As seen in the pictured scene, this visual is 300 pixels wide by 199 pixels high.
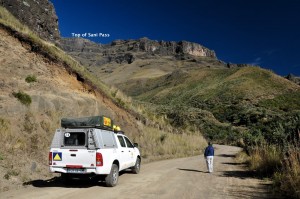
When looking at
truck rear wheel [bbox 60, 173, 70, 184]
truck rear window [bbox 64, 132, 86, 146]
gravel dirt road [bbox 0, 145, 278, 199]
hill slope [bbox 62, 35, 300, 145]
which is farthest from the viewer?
hill slope [bbox 62, 35, 300, 145]

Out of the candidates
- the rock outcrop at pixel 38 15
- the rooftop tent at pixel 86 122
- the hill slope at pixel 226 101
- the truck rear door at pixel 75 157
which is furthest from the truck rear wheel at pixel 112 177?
the hill slope at pixel 226 101

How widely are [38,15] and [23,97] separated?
595 inches

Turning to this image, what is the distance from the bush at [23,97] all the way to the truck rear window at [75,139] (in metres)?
7.02

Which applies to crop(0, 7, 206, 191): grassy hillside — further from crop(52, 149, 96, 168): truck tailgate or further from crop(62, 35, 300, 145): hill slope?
crop(62, 35, 300, 145): hill slope

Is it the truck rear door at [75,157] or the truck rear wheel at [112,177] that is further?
the truck rear wheel at [112,177]

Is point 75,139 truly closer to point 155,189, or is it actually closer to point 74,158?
point 74,158

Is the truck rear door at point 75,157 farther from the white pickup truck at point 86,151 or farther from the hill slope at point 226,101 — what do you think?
the hill slope at point 226,101

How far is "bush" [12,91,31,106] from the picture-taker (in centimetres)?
1881

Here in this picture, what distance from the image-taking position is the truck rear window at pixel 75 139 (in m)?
12.8

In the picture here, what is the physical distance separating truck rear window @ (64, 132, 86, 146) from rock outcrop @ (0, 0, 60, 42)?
19.4m

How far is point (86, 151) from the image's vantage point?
39.5ft

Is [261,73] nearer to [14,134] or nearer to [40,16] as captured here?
[40,16]

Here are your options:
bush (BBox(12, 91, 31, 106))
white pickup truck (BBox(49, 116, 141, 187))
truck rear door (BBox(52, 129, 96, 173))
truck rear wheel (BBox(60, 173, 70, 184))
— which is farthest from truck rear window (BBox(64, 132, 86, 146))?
bush (BBox(12, 91, 31, 106))

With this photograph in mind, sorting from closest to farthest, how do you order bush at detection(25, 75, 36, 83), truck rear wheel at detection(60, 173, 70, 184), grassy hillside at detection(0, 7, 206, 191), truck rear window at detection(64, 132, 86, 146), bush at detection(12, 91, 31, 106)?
truck rear wheel at detection(60, 173, 70, 184) → truck rear window at detection(64, 132, 86, 146) → grassy hillside at detection(0, 7, 206, 191) → bush at detection(12, 91, 31, 106) → bush at detection(25, 75, 36, 83)
